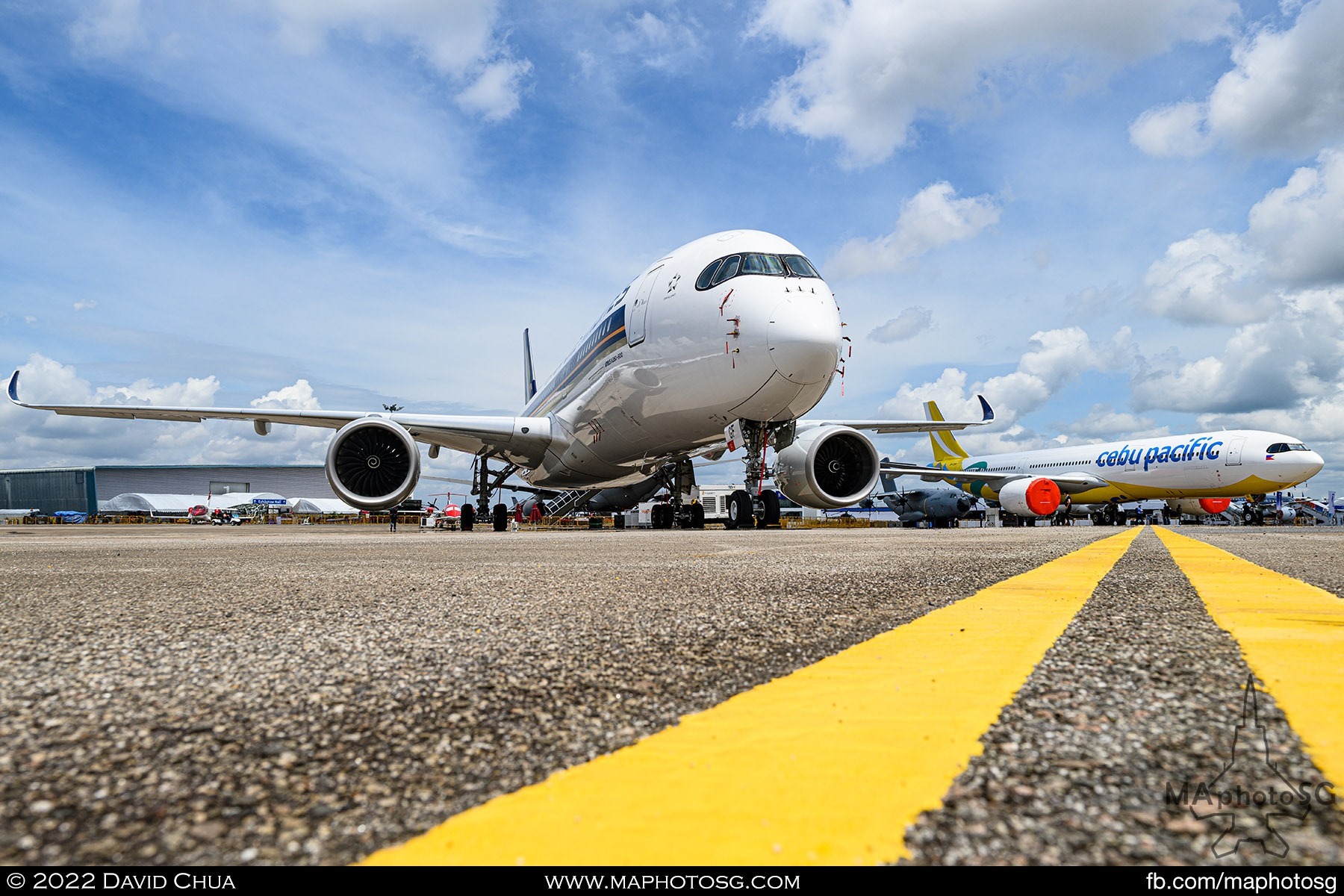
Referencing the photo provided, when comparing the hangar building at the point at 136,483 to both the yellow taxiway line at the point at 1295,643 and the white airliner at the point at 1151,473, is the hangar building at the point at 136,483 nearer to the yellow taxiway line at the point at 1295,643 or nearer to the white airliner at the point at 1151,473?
the white airliner at the point at 1151,473

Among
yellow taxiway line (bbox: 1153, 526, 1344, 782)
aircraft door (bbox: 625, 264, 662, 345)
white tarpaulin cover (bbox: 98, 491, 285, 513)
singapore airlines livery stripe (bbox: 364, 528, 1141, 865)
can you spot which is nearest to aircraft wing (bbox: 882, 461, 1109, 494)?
aircraft door (bbox: 625, 264, 662, 345)

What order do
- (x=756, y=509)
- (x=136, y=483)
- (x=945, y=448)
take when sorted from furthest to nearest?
(x=136, y=483) < (x=945, y=448) < (x=756, y=509)

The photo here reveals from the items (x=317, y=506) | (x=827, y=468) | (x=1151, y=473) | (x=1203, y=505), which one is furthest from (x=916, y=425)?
(x=317, y=506)

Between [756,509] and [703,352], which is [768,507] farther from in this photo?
[703,352]

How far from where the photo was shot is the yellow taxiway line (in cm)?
98

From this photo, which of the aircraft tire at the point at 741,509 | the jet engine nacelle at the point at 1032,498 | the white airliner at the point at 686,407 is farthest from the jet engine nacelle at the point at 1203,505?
the aircraft tire at the point at 741,509

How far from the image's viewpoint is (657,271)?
34.2 ft

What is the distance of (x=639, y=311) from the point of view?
407 inches

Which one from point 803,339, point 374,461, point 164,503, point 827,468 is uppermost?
point 803,339

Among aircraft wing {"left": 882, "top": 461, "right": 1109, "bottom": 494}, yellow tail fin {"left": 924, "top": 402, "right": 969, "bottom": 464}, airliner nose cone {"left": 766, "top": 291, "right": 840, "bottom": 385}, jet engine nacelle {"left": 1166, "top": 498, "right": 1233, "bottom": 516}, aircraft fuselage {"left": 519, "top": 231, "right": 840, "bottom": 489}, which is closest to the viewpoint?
airliner nose cone {"left": 766, "top": 291, "right": 840, "bottom": 385}

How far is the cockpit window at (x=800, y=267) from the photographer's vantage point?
30.6 feet

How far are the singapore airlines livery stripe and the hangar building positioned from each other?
7149 cm

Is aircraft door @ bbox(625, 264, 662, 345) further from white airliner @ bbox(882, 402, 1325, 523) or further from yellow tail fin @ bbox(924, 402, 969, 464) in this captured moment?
yellow tail fin @ bbox(924, 402, 969, 464)

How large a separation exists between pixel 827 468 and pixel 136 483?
82.3 metres
